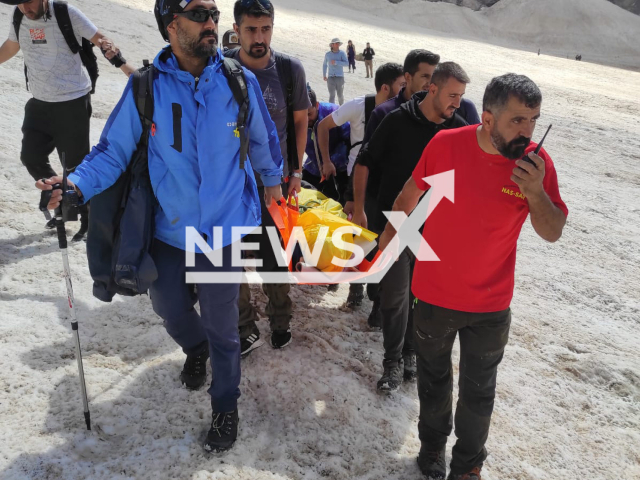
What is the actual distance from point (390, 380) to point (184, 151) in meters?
2.20

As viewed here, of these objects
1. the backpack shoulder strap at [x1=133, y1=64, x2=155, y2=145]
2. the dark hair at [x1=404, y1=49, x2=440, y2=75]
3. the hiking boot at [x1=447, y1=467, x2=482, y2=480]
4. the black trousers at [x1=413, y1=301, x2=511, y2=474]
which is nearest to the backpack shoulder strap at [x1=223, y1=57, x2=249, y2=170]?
the backpack shoulder strap at [x1=133, y1=64, x2=155, y2=145]

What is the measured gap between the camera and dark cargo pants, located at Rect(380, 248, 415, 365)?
3.98 meters

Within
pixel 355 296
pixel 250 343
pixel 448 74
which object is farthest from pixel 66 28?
pixel 355 296

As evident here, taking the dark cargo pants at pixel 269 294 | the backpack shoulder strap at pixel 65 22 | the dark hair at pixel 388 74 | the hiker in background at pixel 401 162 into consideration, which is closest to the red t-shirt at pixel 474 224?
the hiker in background at pixel 401 162

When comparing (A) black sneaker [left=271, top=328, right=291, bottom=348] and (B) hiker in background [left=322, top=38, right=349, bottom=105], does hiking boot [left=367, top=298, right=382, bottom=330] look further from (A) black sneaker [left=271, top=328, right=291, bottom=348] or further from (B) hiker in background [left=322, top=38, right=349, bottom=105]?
(B) hiker in background [left=322, top=38, right=349, bottom=105]

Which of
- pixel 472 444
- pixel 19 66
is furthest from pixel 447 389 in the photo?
pixel 19 66

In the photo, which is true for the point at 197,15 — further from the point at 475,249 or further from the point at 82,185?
the point at 475,249

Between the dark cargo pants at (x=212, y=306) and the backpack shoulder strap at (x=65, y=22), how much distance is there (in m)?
2.72

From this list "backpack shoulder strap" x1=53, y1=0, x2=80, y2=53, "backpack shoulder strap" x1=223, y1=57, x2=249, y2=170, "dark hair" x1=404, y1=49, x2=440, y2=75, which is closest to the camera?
"backpack shoulder strap" x1=223, y1=57, x2=249, y2=170

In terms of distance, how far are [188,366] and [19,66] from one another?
28.9 feet

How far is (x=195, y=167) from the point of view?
2.97 m

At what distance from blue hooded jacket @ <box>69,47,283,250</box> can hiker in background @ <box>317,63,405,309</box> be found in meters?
2.23

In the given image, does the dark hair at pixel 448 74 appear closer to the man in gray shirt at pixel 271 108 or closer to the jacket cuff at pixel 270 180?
the man in gray shirt at pixel 271 108

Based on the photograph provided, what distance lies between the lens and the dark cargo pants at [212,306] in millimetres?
3102
